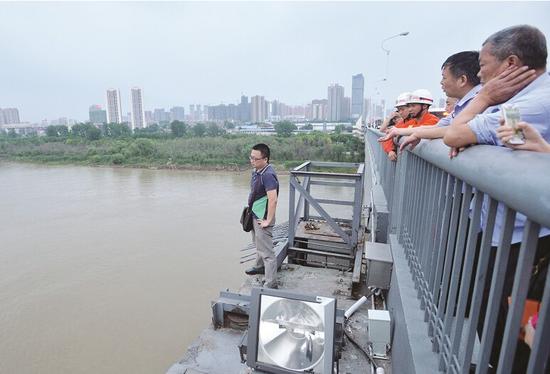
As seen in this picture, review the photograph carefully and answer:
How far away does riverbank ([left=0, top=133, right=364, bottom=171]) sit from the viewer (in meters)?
31.8

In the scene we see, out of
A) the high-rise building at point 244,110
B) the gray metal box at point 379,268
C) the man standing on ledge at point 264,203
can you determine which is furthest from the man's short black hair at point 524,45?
the high-rise building at point 244,110

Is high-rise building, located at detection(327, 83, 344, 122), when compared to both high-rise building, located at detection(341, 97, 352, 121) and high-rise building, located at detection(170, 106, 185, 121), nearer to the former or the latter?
high-rise building, located at detection(341, 97, 352, 121)

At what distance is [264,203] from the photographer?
3.50 metres

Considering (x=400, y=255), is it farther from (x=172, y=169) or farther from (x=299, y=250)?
(x=172, y=169)

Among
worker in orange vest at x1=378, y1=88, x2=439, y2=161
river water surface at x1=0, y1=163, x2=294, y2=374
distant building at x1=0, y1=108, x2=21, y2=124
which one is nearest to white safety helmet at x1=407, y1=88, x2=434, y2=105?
worker in orange vest at x1=378, y1=88, x2=439, y2=161

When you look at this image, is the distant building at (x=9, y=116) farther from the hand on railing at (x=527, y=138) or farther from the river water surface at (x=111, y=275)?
the hand on railing at (x=527, y=138)

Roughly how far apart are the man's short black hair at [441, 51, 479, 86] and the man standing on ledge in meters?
1.90

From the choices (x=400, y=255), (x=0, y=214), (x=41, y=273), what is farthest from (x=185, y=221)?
(x=400, y=255)

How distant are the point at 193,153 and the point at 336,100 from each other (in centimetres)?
6999

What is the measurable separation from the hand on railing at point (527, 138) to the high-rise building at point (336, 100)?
9820cm

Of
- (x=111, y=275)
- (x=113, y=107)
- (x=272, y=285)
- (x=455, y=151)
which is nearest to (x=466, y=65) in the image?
(x=455, y=151)

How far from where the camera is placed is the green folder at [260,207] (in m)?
3.50

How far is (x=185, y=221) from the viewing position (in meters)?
14.8

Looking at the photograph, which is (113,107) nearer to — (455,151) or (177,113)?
(177,113)
